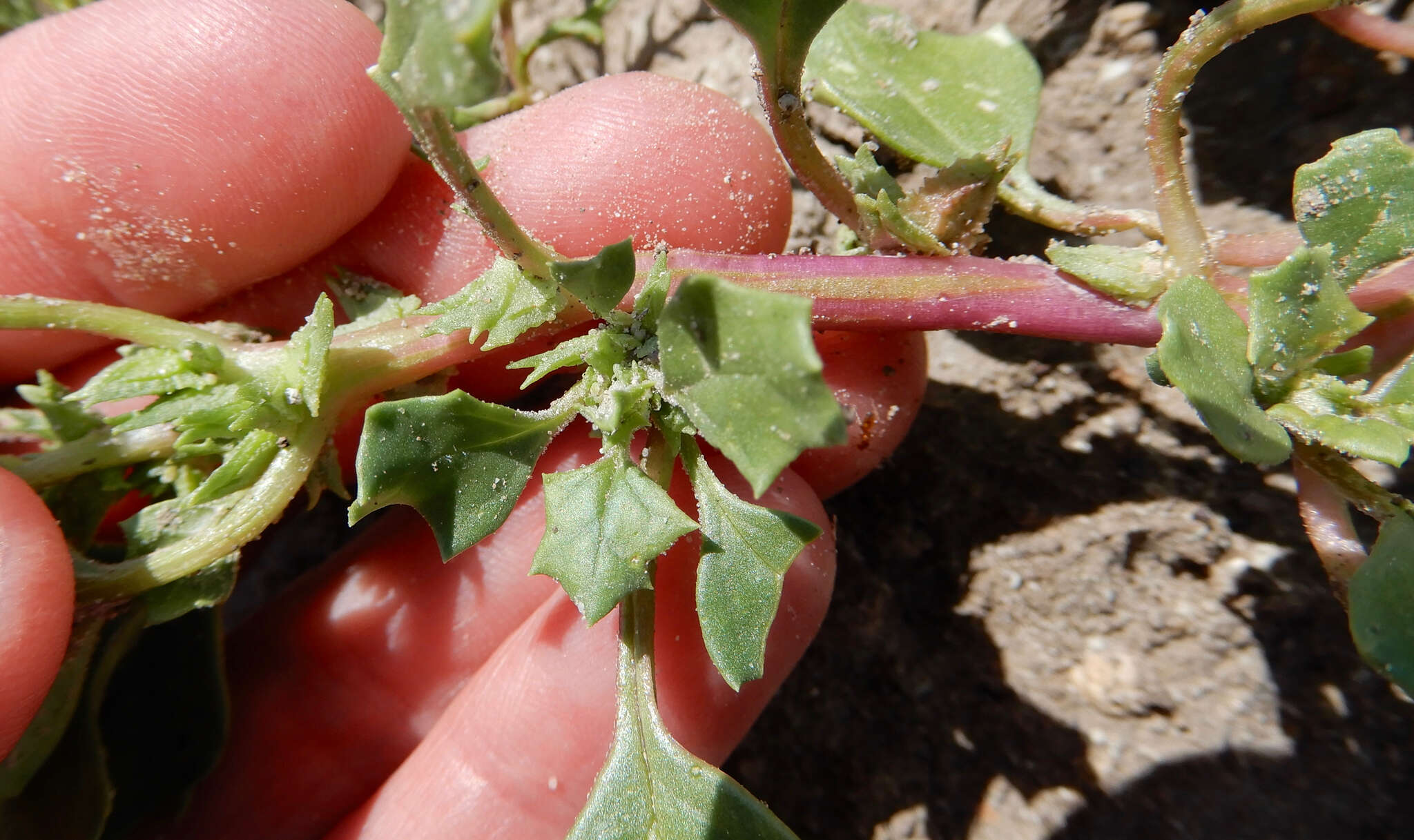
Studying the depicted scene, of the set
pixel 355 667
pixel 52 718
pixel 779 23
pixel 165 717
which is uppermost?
pixel 779 23

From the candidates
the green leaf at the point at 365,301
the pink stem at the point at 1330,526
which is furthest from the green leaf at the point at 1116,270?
the green leaf at the point at 365,301

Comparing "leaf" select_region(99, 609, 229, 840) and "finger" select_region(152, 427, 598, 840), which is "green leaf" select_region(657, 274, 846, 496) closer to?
"finger" select_region(152, 427, 598, 840)

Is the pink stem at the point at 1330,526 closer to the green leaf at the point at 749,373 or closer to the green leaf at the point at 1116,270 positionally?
the green leaf at the point at 1116,270

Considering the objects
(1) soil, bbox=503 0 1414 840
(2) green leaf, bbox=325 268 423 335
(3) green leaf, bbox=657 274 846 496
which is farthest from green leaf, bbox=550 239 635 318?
(1) soil, bbox=503 0 1414 840

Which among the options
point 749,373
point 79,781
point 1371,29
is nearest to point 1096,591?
point 1371,29

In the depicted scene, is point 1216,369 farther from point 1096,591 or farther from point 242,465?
point 242,465

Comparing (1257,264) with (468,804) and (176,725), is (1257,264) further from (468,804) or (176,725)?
(176,725)
